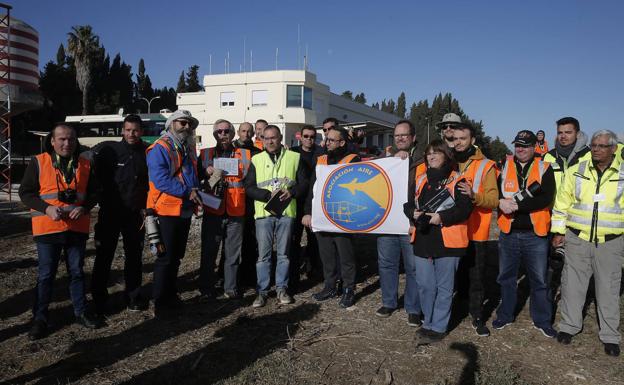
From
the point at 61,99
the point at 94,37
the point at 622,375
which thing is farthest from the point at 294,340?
the point at 61,99

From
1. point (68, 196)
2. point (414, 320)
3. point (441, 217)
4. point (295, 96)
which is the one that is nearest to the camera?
point (441, 217)

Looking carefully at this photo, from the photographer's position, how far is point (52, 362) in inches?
159

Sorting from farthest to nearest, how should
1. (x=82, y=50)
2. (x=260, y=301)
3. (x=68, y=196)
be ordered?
(x=82, y=50), (x=260, y=301), (x=68, y=196)

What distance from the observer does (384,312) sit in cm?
533

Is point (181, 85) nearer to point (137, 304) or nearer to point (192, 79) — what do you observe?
point (192, 79)

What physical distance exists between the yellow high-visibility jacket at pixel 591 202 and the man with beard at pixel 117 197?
15.7ft

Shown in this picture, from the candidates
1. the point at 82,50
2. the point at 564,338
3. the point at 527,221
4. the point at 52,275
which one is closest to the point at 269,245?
the point at 52,275

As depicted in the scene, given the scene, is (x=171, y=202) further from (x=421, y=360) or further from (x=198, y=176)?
(x=421, y=360)

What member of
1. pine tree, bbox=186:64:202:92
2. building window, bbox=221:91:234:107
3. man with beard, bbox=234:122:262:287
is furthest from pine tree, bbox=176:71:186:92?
man with beard, bbox=234:122:262:287

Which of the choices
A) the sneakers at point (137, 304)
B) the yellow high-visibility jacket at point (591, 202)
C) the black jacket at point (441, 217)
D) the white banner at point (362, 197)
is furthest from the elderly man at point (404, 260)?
the sneakers at point (137, 304)

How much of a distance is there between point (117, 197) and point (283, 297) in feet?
7.85

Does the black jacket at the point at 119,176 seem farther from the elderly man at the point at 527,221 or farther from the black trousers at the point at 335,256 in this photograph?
the elderly man at the point at 527,221

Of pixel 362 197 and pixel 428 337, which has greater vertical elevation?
pixel 362 197

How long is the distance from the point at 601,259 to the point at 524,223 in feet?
2.60
